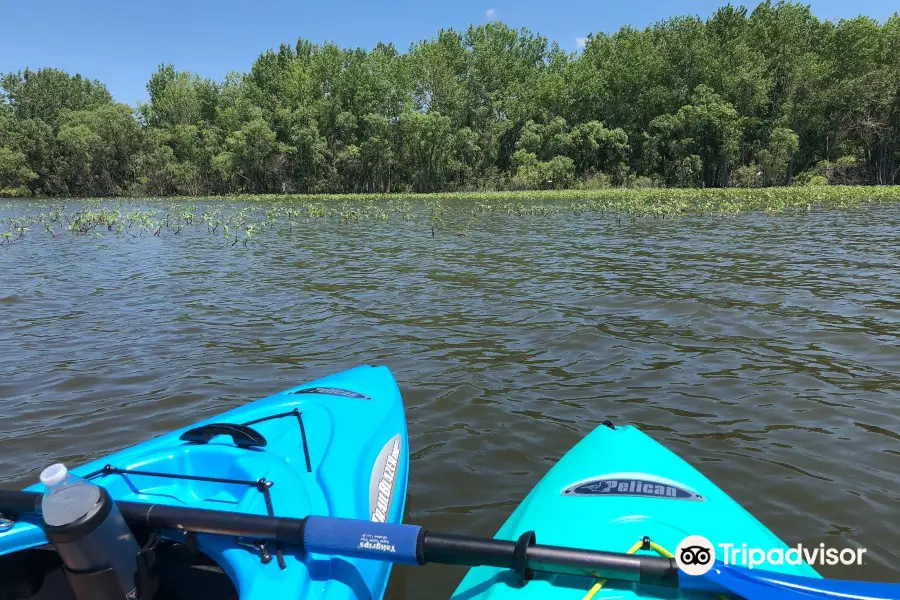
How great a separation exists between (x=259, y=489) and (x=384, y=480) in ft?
2.63

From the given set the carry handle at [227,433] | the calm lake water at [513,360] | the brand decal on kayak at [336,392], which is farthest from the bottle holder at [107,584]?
the brand decal on kayak at [336,392]

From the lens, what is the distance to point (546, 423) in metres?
4.41

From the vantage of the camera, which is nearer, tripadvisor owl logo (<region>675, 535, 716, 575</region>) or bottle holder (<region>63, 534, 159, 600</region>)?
bottle holder (<region>63, 534, 159, 600</region>)

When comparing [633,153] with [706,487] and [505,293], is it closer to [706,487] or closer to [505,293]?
[505,293]

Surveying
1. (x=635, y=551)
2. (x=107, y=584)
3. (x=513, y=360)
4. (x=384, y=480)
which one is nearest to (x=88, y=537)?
(x=107, y=584)

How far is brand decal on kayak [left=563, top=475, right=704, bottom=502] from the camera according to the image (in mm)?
2471

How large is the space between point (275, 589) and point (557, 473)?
1.61m

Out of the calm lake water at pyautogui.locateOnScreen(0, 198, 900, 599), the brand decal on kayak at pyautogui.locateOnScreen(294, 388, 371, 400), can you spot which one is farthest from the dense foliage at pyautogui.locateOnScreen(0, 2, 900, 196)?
the brand decal on kayak at pyautogui.locateOnScreen(294, 388, 371, 400)

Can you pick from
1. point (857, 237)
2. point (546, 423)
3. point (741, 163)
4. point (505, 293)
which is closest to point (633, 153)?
point (741, 163)

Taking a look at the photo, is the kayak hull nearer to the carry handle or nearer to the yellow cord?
the yellow cord

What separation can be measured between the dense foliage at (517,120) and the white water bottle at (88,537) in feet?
143

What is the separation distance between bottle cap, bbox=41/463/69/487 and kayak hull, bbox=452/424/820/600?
1.43 m

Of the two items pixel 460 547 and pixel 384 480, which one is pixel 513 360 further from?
pixel 460 547

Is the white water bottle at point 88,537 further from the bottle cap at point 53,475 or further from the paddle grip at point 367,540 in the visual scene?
the paddle grip at point 367,540
